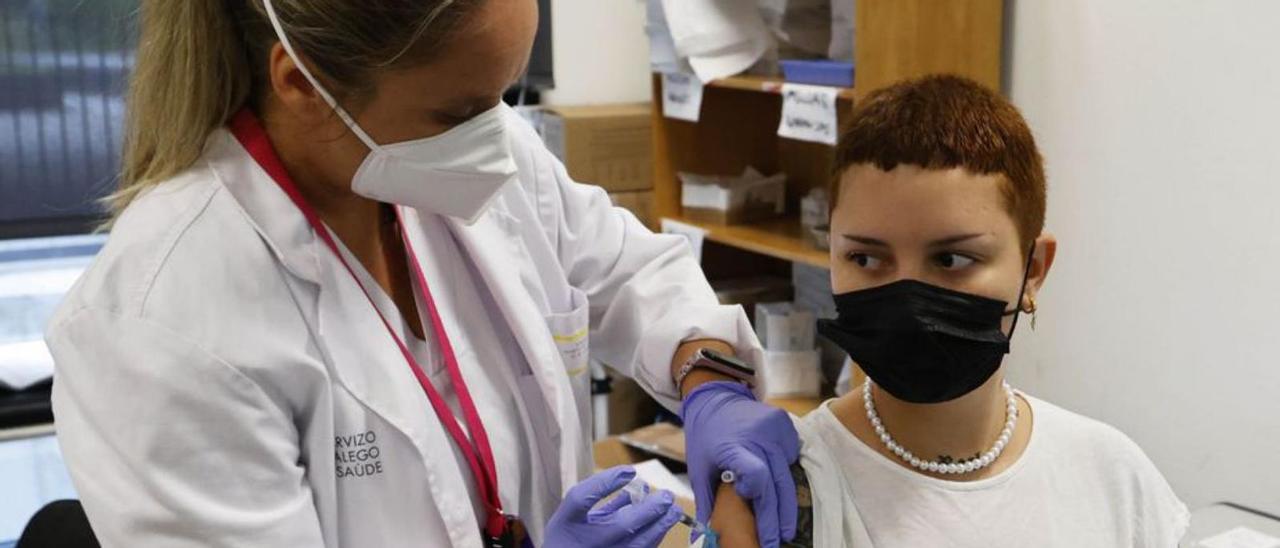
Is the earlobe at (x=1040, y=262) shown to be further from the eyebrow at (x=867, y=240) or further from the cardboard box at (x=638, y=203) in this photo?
the cardboard box at (x=638, y=203)

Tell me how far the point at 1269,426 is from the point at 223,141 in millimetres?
1508

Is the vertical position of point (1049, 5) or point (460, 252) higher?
point (1049, 5)

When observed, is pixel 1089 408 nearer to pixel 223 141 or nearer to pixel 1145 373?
pixel 1145 373

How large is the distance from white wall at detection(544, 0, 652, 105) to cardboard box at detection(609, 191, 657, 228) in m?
0.45

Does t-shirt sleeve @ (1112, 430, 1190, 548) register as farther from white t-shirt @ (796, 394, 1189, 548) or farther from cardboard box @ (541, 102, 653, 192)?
cardboard box @ (541, 102, 653, 192)

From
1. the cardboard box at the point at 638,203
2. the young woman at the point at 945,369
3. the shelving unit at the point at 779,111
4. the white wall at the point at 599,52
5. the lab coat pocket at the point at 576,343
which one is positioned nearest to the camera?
the young woman at the point at 945,369

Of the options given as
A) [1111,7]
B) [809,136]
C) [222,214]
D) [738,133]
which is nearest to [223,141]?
[222,214]

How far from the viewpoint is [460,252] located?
1.35 m

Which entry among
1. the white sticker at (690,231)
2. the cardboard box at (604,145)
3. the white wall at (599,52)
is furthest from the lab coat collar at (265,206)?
the white wall at (599,52)

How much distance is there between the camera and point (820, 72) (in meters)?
2.09

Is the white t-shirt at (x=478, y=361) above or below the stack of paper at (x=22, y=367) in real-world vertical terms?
above

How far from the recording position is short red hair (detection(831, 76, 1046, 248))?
111 cm

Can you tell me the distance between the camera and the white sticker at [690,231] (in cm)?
244

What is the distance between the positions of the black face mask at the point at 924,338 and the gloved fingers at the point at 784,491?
13cm
